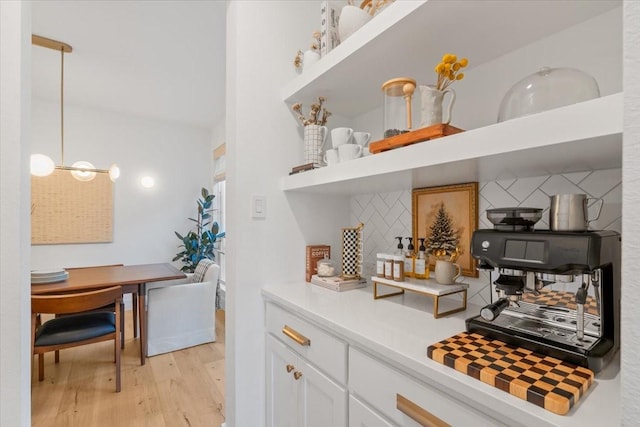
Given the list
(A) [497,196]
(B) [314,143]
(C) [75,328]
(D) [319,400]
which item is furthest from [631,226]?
(C) [75,328]

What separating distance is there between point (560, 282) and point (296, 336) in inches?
35.2

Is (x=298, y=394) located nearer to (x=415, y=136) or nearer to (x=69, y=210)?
(x=415, y=136)

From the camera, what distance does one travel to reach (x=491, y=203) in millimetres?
1152

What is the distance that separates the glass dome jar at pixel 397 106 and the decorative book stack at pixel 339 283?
0.72m

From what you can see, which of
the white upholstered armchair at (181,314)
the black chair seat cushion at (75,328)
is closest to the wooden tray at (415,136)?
the black chair seat cushion at (75,328)

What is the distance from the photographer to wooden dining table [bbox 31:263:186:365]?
2311 millimetres

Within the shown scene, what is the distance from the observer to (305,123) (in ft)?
5.19

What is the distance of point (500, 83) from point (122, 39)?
2933 millimetres

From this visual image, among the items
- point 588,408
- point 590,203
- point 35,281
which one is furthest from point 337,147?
point 35,281

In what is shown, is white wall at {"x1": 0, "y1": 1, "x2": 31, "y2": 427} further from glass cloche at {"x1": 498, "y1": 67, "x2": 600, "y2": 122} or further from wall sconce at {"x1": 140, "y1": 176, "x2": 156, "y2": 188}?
wall sconce at {"x1": 140, "y1": 176, "x2": 156, "y2": 188}

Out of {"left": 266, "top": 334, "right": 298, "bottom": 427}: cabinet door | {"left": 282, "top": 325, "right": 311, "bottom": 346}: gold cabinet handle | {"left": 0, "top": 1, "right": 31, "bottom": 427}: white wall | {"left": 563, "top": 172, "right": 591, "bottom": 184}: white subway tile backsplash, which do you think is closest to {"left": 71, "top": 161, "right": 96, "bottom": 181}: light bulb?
{"left": 0, "top": 1, "right": 31, "bottom": 427}: white wall

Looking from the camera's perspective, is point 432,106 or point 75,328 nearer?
point 432,106

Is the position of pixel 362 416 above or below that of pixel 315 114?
below

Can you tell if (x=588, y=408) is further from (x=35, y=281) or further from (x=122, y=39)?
(x=122, y=39)
